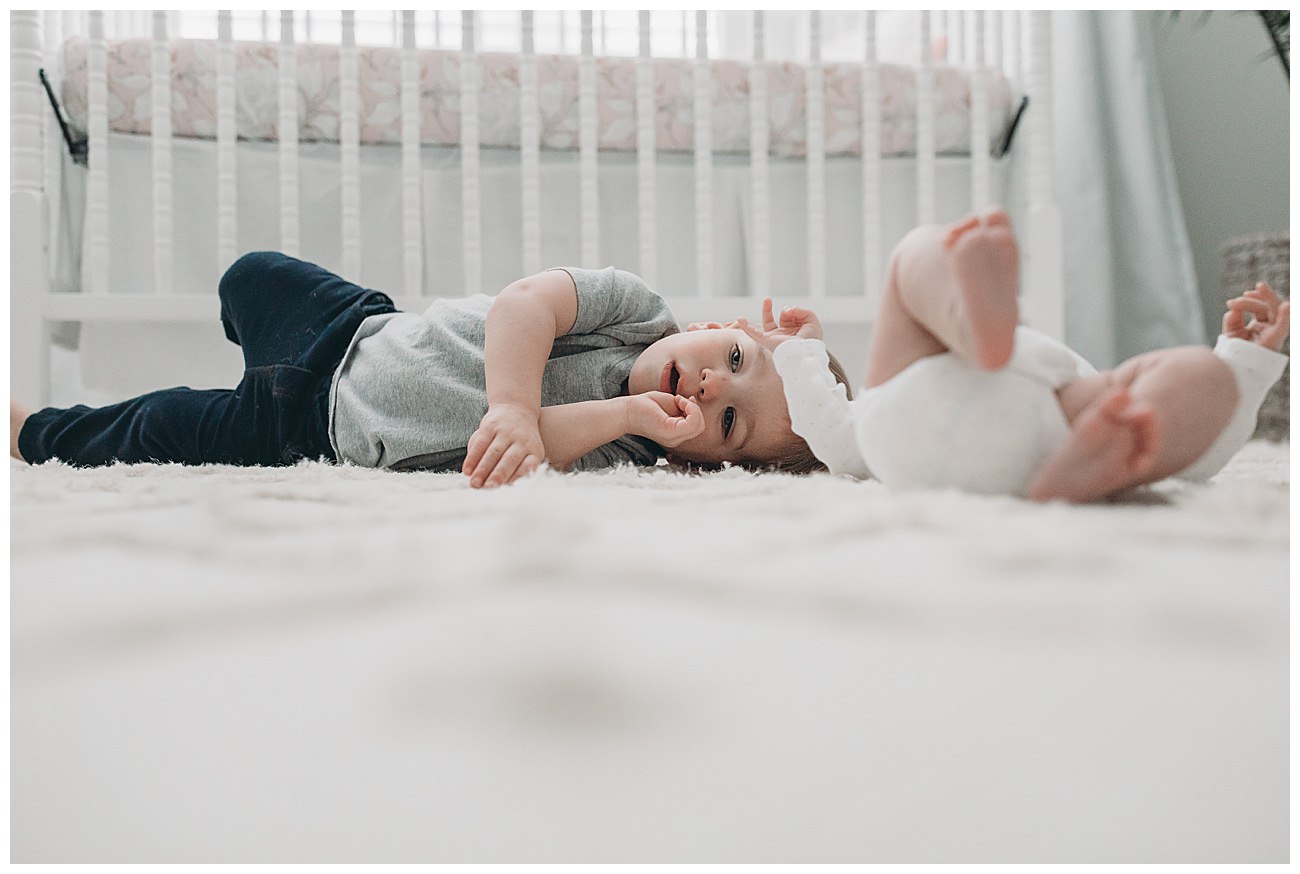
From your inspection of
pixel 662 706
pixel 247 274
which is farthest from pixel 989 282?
pixel 247 274

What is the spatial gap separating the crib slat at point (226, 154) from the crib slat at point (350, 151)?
160 mm

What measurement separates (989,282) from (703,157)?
3.73 feet

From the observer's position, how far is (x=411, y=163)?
145cm

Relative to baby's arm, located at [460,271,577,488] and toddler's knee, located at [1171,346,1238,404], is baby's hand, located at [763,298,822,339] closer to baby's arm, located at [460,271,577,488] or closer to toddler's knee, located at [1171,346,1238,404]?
baby's arm, located at [460,271,577,488]

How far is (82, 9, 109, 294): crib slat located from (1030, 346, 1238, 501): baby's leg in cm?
141

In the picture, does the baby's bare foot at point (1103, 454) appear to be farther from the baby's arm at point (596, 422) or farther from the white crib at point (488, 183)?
the white crib at point (488, 183)

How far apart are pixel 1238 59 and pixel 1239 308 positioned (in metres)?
1.75

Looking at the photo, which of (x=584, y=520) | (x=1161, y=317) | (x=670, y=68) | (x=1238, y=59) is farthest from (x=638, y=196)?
(x=1238, y=59)

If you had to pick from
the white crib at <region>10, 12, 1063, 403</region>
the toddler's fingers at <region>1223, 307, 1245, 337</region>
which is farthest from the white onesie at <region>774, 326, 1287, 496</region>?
the white crib at <region>10, 12, 1063, 403</region>

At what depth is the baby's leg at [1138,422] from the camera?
42cm

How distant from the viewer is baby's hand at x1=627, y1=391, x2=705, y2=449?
0.78 m

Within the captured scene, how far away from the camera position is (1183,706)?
25 centimetres

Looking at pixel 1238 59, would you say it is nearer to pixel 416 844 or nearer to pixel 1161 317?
pixel 1161 317

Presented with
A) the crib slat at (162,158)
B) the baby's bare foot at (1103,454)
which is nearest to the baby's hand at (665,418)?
the baby's bare foot at (1103,454)
